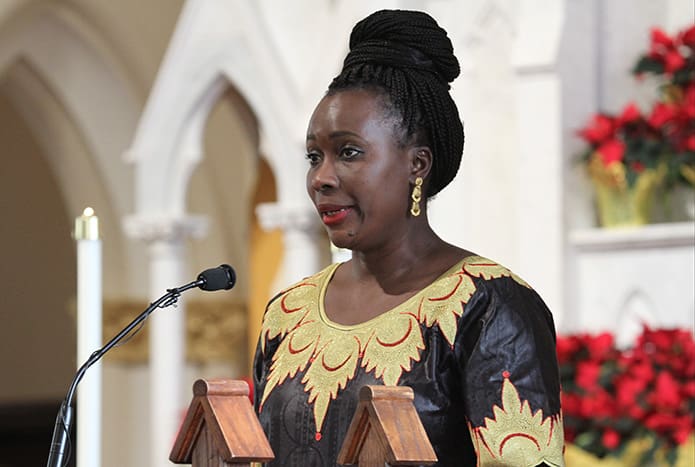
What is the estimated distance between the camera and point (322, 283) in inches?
109

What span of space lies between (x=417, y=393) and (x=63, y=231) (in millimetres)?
11852

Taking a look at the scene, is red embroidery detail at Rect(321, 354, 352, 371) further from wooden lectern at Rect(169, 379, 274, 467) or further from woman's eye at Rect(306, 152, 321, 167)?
wooden lectern at Rect(169, 379, 274, 467)

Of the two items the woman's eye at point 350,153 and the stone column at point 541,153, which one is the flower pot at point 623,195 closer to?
the stone column at point 541,153

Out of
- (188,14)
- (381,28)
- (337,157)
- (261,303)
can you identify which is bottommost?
(261,303)

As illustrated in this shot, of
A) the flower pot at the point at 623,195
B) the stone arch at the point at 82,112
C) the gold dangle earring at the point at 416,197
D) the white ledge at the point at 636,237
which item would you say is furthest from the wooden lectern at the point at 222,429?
the stone arch at the point at 82,112

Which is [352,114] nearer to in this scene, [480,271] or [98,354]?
[480,271]

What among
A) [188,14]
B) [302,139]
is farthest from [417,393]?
[188,14]

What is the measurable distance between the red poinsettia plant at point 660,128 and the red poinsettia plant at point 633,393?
77 centimetres

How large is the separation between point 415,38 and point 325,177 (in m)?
0.29

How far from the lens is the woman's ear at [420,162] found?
257 cm

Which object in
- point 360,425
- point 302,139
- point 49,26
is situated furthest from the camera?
point 49,26

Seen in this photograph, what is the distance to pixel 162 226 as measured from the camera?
794 centimetres

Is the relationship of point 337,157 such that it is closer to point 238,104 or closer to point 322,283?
Answer: point 322,283

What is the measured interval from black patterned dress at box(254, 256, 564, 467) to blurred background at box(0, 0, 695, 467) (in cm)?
67
